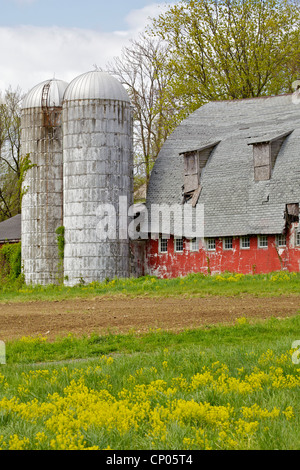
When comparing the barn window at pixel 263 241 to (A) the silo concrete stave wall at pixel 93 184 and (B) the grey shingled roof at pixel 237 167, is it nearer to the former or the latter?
(B) the grey shingled roof at pixel 237 167

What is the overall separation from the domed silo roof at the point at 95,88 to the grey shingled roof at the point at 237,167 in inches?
175

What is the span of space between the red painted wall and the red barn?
4 cm

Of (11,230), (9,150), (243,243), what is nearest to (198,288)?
(243,243)

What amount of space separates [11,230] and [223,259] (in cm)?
1745

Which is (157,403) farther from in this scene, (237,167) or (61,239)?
(61,239)

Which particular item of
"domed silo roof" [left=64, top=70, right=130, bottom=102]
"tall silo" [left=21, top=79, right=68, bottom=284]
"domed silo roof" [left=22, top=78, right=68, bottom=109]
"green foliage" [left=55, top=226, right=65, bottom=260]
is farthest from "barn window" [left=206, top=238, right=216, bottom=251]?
"domed silo roof" [left=22, top=78, right=68, bottom=109]

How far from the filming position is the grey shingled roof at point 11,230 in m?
42.7

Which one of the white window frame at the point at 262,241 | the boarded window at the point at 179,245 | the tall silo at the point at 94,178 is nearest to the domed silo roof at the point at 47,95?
the tall silo at the point at 94,178

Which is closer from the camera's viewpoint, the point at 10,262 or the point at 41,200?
the point at 41,200

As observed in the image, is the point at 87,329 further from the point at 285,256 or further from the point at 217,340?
the point at 285,256

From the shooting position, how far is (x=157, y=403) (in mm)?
7824

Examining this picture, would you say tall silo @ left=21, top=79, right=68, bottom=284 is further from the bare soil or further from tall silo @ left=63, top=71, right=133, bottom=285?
the bare soil

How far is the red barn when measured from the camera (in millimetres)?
30750
